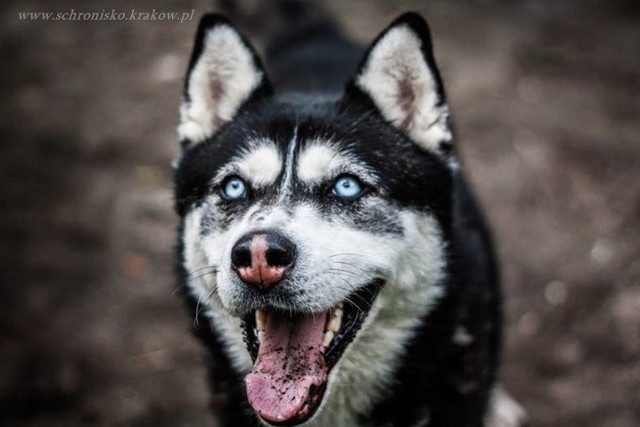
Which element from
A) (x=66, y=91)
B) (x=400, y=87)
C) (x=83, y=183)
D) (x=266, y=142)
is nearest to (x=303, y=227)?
(x=266, y=142)

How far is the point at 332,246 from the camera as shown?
2539mm

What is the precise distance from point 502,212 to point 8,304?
355 cm

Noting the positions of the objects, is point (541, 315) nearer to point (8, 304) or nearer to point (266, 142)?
point (266, 142)

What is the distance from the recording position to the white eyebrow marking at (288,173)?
2678 millimetres

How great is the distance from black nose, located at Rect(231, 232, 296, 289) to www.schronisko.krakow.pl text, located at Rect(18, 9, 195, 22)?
260 inches

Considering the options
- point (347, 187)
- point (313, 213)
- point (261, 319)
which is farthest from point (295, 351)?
point (347, 187)

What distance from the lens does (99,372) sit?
4.68 m

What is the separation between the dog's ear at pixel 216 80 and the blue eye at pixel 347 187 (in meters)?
0.64

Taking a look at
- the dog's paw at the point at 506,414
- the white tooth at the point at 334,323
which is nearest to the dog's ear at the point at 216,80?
the white tooth at the point at 334,323

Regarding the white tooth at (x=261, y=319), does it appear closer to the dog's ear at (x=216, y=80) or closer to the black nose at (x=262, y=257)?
the black nose at (x=262, y=257)

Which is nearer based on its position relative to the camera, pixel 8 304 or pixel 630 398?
pixel 630 398

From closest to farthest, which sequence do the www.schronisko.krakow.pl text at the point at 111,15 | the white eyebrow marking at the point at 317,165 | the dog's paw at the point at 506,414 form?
the white eyebrow marking at the point at 317,165
the dog's paw at the point at 506,414
the www.schronisko.krakow.pl text at the point at 111,15

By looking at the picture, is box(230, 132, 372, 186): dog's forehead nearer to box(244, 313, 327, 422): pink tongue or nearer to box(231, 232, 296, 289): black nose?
box(231, 232, 296, 289): black nose

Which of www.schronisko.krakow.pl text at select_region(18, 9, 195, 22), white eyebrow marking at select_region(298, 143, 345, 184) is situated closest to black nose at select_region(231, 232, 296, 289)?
white eyebrow marking at select_region(298, 143, 345, 184)
